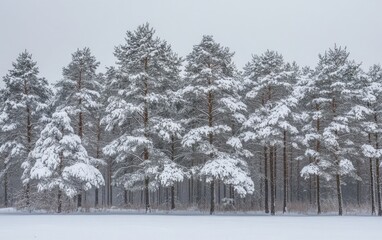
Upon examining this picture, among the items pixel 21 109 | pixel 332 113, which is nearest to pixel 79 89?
pixel 21 109

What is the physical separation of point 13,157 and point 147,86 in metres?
14.6

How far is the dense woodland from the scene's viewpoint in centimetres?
2758

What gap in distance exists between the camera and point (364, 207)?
33.0 meters

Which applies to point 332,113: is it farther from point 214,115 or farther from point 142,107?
point 142,107

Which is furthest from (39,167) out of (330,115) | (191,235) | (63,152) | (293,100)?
(330,115)

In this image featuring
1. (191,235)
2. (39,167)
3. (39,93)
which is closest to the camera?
(191,235)

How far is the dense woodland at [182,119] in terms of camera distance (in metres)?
27.6

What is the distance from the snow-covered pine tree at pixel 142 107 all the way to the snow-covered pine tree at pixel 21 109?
7.53m

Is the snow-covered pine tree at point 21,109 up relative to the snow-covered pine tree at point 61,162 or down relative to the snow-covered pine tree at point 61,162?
up

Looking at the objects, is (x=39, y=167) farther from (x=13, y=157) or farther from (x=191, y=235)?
(x=191, y=235)

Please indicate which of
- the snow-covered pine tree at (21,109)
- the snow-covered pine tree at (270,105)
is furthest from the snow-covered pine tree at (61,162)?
the snow-covered pine tree at (270,105)

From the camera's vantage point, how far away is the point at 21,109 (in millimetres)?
31797

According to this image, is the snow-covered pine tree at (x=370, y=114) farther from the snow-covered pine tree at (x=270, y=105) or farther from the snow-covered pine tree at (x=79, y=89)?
the snow-covered pine tree at (x=79, y=89)

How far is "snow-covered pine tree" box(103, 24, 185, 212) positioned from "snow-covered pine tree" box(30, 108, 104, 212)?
227 cm
